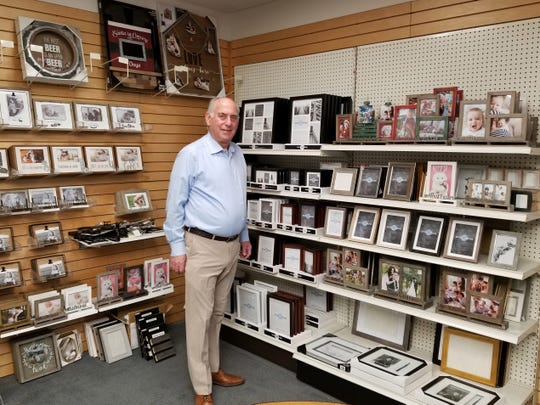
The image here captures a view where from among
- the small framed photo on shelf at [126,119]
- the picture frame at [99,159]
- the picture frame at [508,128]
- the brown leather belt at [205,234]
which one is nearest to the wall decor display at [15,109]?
the picture frame at [99,159]

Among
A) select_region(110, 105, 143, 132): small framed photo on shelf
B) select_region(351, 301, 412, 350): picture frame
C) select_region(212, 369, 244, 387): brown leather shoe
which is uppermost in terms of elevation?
select_region(110, 105, 143, 132): small framed photo on shelf

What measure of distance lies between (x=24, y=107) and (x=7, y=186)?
564 millimetres

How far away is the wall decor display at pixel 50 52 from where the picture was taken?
3053mm

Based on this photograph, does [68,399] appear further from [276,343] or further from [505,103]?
[505,103]

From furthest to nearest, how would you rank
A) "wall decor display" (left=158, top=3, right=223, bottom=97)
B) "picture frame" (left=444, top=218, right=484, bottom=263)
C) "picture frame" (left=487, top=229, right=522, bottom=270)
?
"wall decor display" (left=158, top=3, right=223, bottom=97) < "picture frame" (left=444, top=218, right=484, bottom=263) < "picture frame" (left=487, top=229, right=522, bottom=270)

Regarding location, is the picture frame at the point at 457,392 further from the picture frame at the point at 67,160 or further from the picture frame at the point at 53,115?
the picture frame at the point at 53,115

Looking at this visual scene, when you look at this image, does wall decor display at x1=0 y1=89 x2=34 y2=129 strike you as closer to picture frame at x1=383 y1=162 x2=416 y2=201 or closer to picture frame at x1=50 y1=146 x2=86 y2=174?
picture frame at x1=50 y1=146 x2=86 y2=174

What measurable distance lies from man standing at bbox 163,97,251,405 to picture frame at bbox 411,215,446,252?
1136 mm

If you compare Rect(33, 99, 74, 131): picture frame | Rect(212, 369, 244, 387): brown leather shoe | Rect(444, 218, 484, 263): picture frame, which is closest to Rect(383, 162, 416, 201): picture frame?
Rect(444, 218, 484, 263): picture frame

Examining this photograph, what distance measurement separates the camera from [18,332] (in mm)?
3033

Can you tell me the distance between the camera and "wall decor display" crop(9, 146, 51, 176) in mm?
3066

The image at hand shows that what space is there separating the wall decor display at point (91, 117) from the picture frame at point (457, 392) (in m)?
2.91

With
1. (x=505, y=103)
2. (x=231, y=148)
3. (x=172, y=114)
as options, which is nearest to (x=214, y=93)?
(x=172, y=114)

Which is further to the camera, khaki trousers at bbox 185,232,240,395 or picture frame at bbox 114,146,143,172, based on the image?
picture frame at bbox 114,146,143,172
